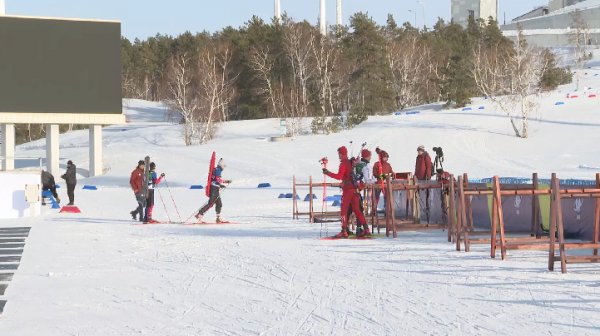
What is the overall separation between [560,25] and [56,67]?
97466 mm

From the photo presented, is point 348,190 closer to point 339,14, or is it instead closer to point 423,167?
point 423,167

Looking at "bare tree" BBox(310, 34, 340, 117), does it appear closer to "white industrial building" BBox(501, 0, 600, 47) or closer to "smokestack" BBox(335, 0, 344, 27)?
"smokestack" BBox(335, 0, 344, 27)

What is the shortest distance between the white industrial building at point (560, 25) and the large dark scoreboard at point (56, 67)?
7034cm

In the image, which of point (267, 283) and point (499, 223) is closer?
point (267, 283)

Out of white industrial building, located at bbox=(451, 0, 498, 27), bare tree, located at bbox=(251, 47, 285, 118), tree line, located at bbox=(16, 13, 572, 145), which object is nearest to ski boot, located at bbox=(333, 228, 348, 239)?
tree line, located at bbox=(16, 13, 572, 145)

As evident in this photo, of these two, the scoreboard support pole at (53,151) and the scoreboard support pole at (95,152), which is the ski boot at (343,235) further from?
the scoreboard support pole at (53,151)

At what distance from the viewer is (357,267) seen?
1271cm

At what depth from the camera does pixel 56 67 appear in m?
44.4

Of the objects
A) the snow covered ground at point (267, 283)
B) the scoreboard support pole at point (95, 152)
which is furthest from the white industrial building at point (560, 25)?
the snow covered ground at point (267, 283)

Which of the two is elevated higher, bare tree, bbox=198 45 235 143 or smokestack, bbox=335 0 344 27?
smokestack, bbox=335 0 344 27

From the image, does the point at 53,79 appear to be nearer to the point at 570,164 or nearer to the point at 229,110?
the point at 570,164

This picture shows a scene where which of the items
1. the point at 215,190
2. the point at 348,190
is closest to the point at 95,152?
the point at 215,190

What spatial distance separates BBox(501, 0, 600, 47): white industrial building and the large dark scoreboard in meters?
70.3

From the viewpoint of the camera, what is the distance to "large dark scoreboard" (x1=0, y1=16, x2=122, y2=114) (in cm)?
4419
